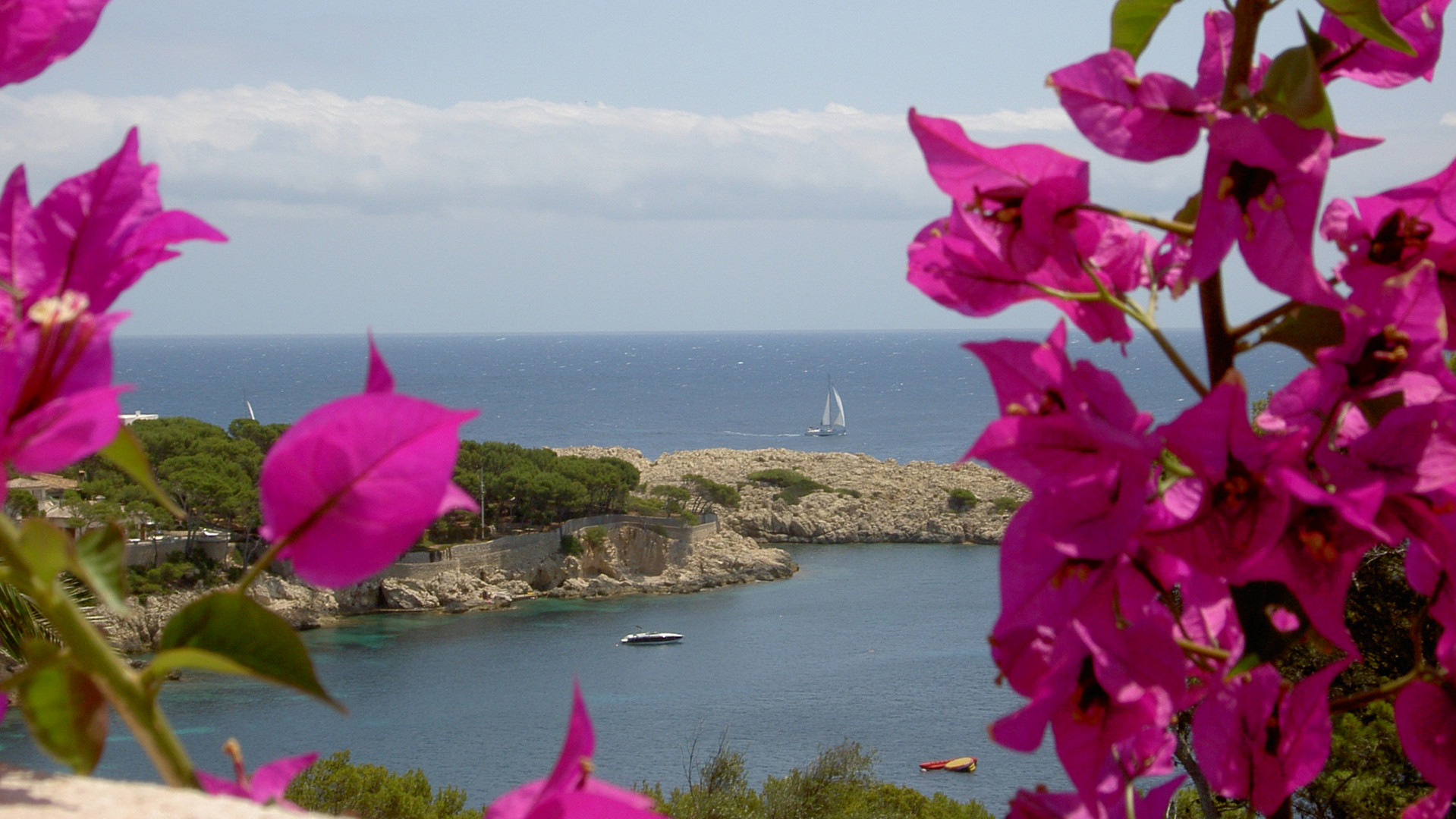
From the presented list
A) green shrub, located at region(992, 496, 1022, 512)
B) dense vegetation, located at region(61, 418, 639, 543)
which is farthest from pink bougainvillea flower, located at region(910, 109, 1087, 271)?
green shrub, located at region(992, 496, 1022, 512)

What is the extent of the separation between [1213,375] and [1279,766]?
18cm

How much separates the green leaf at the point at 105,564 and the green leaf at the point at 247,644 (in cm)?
2

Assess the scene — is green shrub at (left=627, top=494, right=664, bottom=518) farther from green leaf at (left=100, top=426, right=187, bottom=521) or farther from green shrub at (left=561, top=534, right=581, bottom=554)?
green leaf at (left=100, top=426, right=187, bottom=521)

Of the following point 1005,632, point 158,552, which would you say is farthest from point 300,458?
point 158,552

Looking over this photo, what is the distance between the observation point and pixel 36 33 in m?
0.36

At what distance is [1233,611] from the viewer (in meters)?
0.52

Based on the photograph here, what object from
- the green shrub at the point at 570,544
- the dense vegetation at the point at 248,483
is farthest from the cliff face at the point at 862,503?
the green shrub at the point at 570,544

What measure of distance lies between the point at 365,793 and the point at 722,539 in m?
16.1

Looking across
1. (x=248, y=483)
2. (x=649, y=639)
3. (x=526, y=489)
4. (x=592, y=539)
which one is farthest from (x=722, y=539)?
(x=248, y=483)

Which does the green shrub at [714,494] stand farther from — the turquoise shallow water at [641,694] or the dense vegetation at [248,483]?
the turquoise shallow water at [641,694]

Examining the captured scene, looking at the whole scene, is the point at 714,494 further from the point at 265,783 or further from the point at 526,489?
the point at 265,783

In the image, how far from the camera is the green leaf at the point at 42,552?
28cm

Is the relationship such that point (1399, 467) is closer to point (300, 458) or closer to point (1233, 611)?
point (1233, 611)

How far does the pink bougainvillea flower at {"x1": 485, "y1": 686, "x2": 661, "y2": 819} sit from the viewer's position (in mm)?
269
